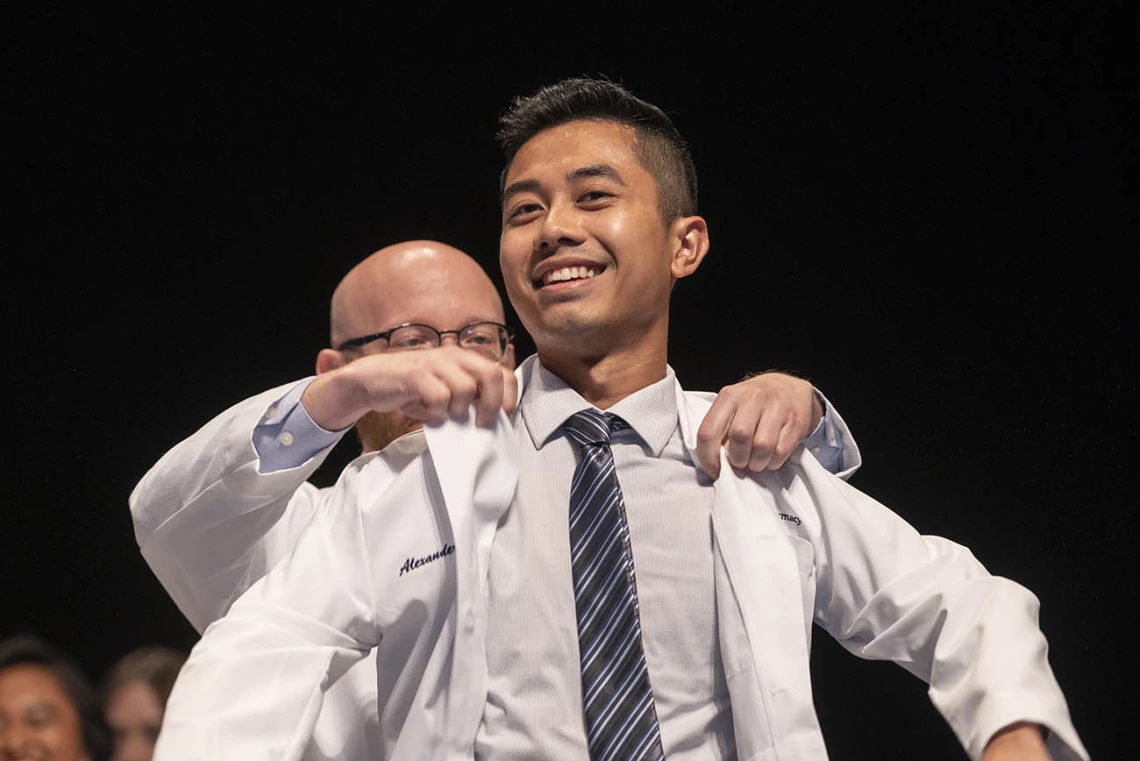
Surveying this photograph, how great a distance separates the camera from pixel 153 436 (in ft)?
7.97

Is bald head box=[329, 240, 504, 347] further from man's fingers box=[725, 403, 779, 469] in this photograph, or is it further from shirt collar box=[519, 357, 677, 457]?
man's fingers box=[725, 403, 779, 469]

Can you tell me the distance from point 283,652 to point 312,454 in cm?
39

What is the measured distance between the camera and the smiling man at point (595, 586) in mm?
1228

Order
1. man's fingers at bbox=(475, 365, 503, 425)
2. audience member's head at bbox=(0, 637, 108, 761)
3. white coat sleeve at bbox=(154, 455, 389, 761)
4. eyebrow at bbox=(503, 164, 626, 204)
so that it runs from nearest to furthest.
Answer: white coat sleeve at bbox=(154, 455, 389, 761)
man's fingers at bbox=(475, 365, 503, 425)
eyebrow at bbox=(503, 164, 626, 204)
audience member's head at bbox=(0, 637, 108, 761)

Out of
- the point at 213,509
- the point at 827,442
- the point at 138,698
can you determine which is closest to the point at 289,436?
the point at 213,509

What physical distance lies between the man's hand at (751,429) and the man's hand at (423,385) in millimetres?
274

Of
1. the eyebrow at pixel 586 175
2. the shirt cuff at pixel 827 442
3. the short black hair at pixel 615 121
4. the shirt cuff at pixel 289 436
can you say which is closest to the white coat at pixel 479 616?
the shirt cuff at pixel 289 436

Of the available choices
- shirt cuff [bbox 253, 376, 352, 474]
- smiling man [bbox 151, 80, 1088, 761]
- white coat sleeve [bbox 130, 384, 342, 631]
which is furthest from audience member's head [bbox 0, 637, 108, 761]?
smiling man [bbox 151, 80, 1088, 761]

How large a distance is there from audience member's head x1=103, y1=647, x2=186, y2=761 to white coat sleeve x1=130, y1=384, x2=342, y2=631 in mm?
431

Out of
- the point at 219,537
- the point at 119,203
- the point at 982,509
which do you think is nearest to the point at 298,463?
the point at 219,537

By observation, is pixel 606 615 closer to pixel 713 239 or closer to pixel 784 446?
pixel 784 446

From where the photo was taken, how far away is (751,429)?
1435 millimetres

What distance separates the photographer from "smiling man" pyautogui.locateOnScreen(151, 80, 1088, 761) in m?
1.23

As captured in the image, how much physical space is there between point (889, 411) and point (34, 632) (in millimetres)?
1786
